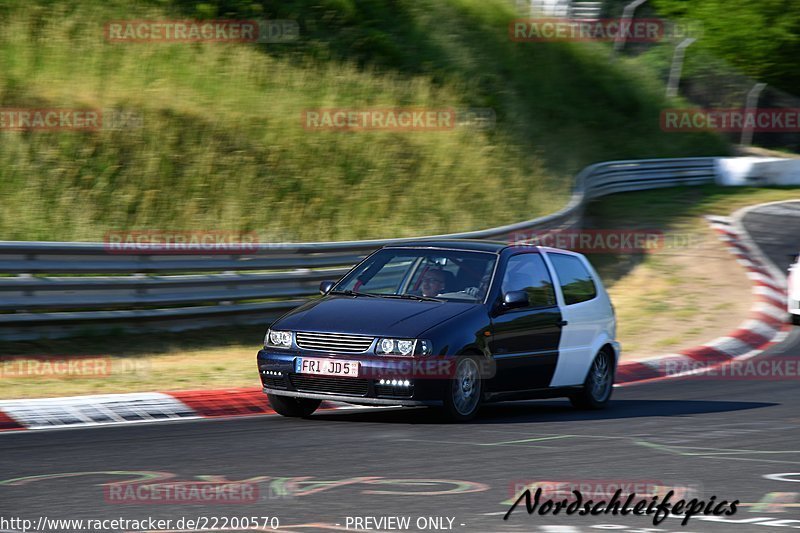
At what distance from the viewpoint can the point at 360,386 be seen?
9.09 meters

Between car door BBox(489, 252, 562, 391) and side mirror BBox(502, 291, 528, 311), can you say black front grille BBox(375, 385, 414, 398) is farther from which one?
side mirror BBox(502, 291, 528, 311)

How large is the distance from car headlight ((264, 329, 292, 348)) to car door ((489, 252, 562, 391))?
5.16 feet

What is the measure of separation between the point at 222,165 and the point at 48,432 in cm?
1386

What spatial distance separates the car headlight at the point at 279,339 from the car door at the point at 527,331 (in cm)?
157

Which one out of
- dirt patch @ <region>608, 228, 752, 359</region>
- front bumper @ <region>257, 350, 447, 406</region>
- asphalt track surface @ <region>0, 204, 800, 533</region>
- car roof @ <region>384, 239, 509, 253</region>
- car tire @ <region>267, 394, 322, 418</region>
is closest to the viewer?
asphalt track surface @ <region>0, 204, 800, 533</region>

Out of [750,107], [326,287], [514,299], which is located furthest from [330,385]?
[750,107]

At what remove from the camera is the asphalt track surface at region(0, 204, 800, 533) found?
5984 mm

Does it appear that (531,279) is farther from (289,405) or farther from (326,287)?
(289,405)

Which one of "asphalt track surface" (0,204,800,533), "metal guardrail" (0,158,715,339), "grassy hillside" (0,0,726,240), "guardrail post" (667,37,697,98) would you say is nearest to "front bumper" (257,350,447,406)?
"asphalt track surface" (0,204,800,533)

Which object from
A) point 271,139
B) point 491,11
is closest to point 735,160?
point 491,11

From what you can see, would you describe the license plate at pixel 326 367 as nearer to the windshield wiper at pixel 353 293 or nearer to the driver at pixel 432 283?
the windshield wiper at pixel 353 293

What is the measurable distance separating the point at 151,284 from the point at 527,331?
17.0 feet

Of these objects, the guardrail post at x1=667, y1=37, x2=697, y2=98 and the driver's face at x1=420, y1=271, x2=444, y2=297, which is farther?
the guardrail post at x1=667, y1=37, x2=697, y2=98

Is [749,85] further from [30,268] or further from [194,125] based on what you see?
[30,268]
